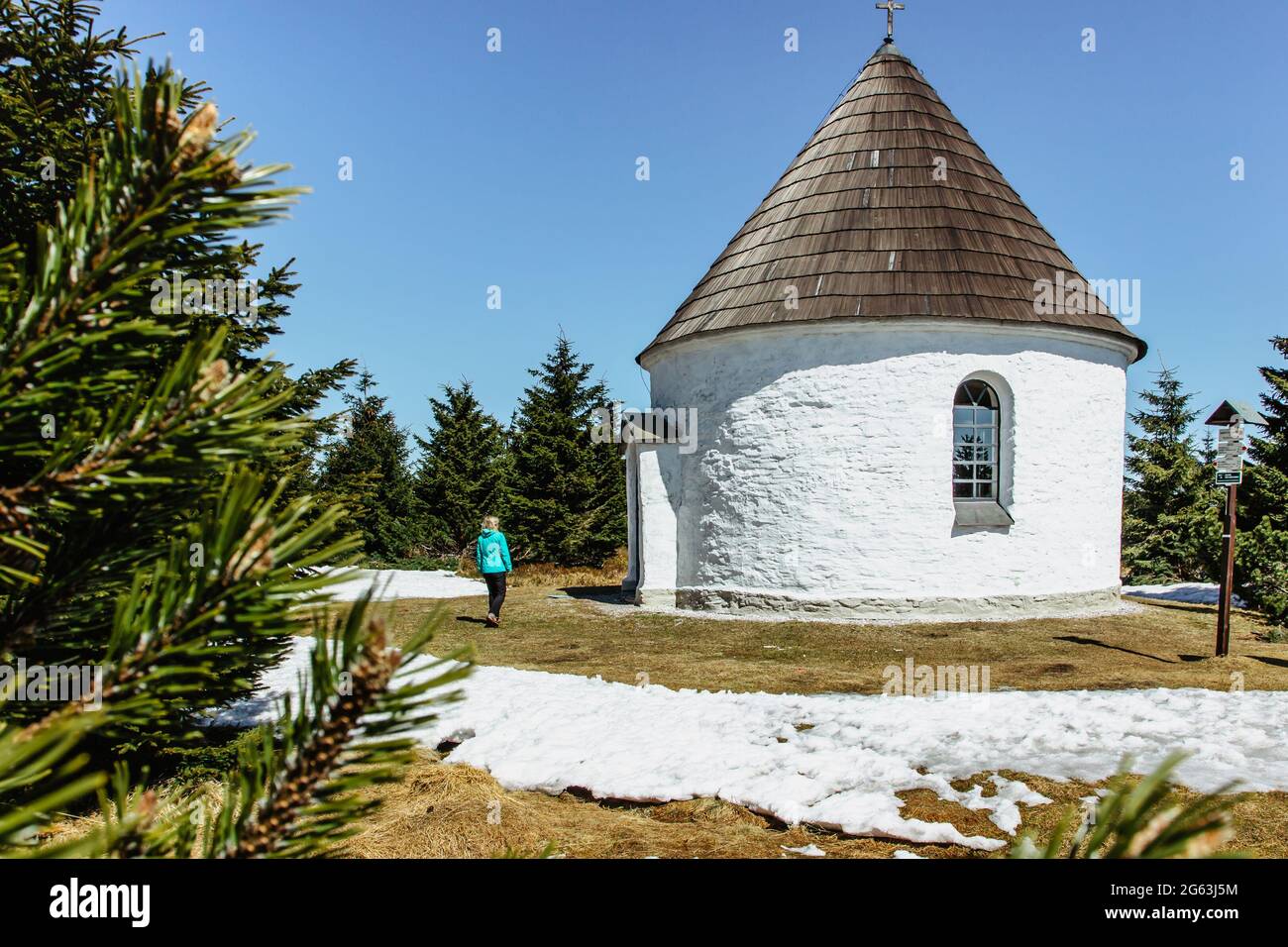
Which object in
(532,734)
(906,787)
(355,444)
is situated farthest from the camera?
(355,444)

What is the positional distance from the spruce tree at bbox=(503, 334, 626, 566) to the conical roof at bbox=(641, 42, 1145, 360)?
11.0m

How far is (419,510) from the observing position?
2839cm

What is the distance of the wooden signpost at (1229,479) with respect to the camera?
9008mm

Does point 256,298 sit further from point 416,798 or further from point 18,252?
point 18,252

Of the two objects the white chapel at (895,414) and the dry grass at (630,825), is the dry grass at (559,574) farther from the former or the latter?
the dry grass at (630,825)

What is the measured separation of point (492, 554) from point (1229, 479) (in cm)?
933

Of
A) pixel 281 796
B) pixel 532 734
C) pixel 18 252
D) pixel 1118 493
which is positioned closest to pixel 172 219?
pixel 18 252

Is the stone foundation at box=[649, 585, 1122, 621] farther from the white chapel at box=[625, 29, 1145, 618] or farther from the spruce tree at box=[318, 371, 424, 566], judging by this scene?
the spruce tree at box=[318, 371, 424, 566]

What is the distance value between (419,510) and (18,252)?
2836 cm

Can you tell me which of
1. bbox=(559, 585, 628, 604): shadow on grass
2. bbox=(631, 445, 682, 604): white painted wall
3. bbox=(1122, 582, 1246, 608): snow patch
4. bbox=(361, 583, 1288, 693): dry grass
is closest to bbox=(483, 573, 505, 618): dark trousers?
bbox=(361, 583, 1288, 693): dry grass

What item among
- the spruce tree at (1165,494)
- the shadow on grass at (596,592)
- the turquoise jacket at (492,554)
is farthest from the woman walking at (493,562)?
the spruce tree at (1165,494)

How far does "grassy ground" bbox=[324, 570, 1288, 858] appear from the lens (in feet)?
13.6
